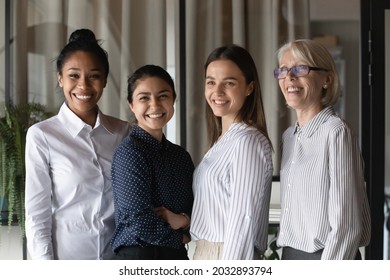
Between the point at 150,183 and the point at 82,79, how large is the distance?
0.53 meters

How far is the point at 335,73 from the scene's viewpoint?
8.54 ft

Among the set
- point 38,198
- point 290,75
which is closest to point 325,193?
point 290,75

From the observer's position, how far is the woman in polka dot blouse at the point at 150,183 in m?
2.57

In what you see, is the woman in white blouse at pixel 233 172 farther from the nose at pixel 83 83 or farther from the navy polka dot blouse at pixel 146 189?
the nose at pixel 83 83

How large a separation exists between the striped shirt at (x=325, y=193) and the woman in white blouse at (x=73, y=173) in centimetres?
75

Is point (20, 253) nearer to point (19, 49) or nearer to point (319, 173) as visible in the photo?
point (19, 49)

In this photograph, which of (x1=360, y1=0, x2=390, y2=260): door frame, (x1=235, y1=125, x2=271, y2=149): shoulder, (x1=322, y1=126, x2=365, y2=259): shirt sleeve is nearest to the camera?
(x1=322, y1=126, x2=365, y2=259): shirt sleeve

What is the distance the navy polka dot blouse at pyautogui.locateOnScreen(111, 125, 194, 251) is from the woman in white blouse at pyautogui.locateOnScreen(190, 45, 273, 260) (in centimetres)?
8

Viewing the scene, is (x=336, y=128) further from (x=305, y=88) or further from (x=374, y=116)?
(x=374, y=116)

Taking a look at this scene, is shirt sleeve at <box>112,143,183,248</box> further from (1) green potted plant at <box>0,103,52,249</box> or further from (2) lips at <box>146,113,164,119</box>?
(1) green potted plant at <box>0,103,52,249</box>

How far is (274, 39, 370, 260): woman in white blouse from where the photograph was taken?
2365mm

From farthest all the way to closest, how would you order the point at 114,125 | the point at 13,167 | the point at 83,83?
the point at 13,167
the point at 114,125
the point at 83,83

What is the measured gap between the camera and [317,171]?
2420 mm

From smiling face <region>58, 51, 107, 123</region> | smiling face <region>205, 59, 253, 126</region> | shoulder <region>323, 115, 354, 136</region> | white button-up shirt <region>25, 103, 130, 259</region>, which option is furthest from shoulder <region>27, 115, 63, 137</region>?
shoulder <region>323, 115, 354, 136</region>
